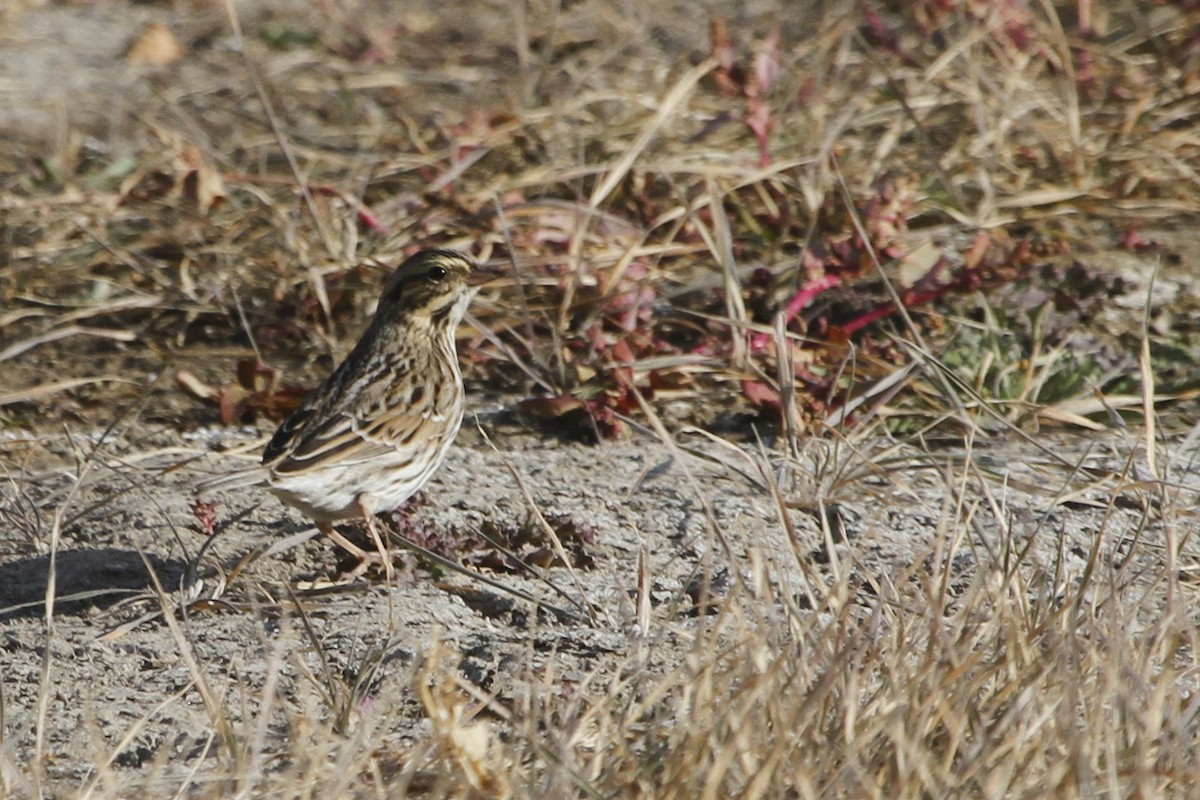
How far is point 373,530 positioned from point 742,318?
180 centimetres

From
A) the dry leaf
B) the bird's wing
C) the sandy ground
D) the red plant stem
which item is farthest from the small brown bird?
the dry leaf

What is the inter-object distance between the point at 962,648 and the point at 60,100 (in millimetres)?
6782

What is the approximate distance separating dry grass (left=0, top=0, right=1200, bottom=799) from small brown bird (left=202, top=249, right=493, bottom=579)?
16.0 inches

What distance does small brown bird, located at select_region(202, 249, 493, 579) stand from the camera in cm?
493

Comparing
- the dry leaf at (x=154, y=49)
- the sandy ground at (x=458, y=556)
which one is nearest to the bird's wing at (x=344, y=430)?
the sandy ground at (x=458, y=556)

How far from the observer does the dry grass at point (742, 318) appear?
3.41m

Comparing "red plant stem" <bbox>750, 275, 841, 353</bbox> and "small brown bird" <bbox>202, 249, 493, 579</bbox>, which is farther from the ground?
"small brown bird" <bbox>202, 249, 493, 579</bbox>

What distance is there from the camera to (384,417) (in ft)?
17.2

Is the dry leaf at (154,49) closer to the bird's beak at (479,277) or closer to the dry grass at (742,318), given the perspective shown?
the dry grass at (742,318)

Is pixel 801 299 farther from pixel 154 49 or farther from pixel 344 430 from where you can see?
pixel 154 49

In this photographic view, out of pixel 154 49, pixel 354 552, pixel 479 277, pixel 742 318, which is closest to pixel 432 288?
pixel 479 277

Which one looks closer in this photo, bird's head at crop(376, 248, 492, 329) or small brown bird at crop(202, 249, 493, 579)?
small brown bird at crop(202, 249, 493, 579)

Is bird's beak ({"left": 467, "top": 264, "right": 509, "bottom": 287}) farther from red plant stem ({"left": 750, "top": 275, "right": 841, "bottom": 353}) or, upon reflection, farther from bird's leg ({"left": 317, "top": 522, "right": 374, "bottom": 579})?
bird's leg ({"left": 317, "top": 522, "right": 374, "bottom": 579})

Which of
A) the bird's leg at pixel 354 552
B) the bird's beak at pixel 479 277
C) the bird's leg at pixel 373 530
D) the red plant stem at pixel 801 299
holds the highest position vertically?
the bird's beak at pixel 479 277
